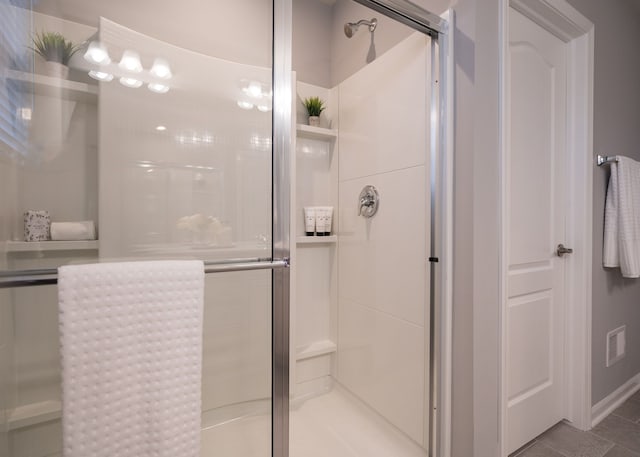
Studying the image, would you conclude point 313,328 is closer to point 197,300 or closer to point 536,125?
point 197,300

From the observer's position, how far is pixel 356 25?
1.56 metres

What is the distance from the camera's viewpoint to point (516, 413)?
4.39 ft

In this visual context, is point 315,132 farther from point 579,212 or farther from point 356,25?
point 579,212

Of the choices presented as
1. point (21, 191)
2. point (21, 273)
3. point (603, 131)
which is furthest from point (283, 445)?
point (603, 131)

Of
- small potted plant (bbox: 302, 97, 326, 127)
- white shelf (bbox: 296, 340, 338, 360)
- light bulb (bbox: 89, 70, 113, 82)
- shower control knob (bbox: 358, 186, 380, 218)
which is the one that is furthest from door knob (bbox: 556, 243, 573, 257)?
light bulb (bbox: 89, 70, 113, 82)

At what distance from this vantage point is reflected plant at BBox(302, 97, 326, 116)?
1.75 m

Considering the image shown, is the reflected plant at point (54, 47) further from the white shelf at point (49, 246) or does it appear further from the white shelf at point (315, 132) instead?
the white shelf at point (315, 132)

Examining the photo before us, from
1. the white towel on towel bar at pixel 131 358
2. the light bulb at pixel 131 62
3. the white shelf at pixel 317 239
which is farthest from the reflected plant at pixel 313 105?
the white towel on towel bar at pixel 131 358

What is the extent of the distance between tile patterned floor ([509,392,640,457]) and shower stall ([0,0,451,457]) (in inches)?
25.2

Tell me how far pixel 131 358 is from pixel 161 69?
77cm

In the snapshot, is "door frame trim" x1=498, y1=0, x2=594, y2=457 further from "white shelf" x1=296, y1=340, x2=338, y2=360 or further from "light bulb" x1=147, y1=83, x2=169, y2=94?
"light bulb" x1=147, y1=83, x2=169, y2=94

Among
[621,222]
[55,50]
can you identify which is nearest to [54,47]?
[55,50]

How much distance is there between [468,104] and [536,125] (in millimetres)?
600

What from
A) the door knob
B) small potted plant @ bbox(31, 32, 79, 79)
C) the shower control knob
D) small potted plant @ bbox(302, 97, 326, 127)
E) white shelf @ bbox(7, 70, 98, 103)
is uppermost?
small potted plant @ bbox(302, 97, 326, 127)
